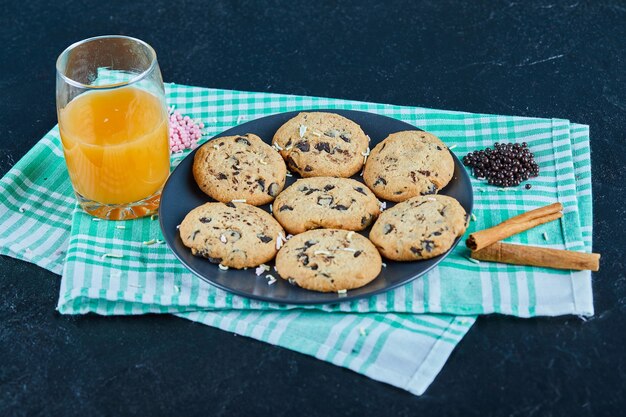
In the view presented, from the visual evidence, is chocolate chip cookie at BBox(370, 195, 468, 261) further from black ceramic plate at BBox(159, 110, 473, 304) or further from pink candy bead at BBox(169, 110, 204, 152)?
pink candy bead at BBox(169, 110, 204, 152)

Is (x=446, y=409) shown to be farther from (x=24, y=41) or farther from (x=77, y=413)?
(x=24, y=41)

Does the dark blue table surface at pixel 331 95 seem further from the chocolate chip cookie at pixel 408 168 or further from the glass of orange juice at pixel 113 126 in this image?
the chocolate chip cookie at pixel 408 168

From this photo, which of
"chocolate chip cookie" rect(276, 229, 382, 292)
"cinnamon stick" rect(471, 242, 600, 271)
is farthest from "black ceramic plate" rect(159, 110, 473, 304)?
"cinnamon stick" rect(471, 242, 600, 271)

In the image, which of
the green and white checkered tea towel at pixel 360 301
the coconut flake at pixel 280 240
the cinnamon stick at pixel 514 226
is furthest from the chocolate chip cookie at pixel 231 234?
the cinnamon stick at pixel 514 226

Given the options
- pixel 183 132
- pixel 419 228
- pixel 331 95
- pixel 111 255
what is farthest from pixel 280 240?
pixel 331 95

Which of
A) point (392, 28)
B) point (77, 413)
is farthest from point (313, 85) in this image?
point (77, 413)

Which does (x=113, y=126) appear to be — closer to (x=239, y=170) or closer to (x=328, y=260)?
(x=239, y=170)

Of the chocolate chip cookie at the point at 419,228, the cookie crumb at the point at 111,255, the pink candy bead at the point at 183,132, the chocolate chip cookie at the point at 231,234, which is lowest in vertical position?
the cookie crumb at the point at 111,255
